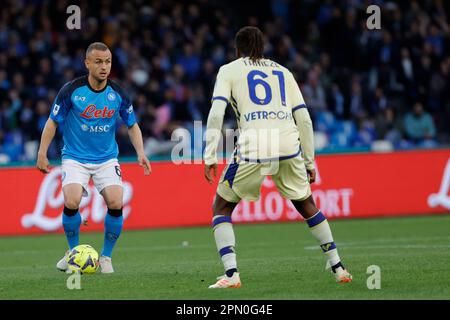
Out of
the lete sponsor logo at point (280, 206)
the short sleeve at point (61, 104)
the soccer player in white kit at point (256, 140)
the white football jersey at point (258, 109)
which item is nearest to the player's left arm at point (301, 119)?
the soccer player in white kit at point (256, 140)

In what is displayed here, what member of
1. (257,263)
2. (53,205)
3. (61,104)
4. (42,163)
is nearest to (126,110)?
(61,104)

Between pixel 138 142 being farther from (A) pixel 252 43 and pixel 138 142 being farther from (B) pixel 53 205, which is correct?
(B) pixel 53 205

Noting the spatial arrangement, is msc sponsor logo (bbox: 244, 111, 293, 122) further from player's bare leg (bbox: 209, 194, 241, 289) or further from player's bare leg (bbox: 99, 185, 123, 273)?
player's bare leg (bbox: 99, 185, 123, 273)

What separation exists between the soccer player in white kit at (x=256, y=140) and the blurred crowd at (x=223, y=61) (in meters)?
10.3

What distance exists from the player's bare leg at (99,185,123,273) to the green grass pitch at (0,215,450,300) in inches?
8.2

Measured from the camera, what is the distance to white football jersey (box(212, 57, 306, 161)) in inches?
340

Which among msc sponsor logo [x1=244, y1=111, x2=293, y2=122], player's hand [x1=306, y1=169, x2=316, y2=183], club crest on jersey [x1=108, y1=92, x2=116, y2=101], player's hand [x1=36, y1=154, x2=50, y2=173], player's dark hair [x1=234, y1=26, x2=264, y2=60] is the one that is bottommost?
player's hand [x1=306, y1=169, x2=316, y2=183]

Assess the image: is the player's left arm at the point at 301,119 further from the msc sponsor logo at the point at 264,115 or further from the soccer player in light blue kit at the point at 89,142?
the soccer player in light blue kit at the point at 89,142

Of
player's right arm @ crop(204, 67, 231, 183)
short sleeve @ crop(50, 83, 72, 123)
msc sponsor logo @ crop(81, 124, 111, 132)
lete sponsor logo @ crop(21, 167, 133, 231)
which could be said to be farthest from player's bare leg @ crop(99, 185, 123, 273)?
lete sponsor logo @ crop(21, 167, 133, 231)

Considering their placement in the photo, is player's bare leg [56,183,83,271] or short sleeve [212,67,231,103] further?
player's bare leg [56,183,83,271]

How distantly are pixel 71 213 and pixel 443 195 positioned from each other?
9.88 meters

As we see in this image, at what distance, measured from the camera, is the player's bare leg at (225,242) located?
865 cm

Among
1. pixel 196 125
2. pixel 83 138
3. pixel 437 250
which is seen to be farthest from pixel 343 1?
pixel 83 138
